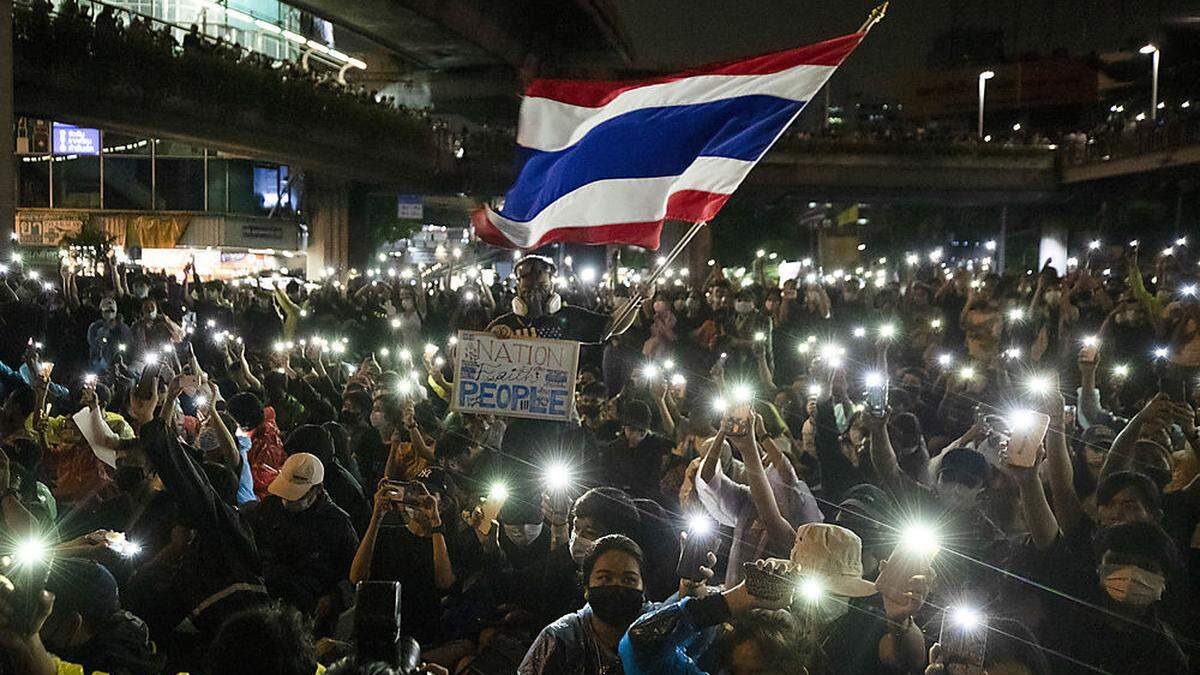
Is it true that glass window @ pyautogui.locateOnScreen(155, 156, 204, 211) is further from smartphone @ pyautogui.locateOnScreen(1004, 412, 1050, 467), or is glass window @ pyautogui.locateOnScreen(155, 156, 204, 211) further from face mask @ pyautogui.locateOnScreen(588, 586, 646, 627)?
face mask @ pyautogui.locateOnScreen(588, 586, 646, 627)

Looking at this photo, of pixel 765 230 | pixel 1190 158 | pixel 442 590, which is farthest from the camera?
pixel 765 230

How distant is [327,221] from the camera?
1425 inches

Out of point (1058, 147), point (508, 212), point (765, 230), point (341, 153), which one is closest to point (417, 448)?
point (508, 212)

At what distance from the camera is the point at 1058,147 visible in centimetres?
3838

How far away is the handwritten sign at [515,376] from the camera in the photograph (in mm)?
5922

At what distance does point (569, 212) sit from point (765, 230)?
145 feet

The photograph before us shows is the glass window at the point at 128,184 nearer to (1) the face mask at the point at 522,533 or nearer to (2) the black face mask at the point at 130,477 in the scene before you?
(2) the black face mask at the point at 130,477

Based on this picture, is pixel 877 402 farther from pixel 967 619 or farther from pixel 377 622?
pixel 377 622

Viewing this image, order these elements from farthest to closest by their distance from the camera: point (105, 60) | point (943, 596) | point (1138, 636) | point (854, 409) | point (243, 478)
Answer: point (105, 60) < point (854, 409) < point (243, 478) < point (943, 596) < point (1138, 636)

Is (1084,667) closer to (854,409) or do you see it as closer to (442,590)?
(442,590)

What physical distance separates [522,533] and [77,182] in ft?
119

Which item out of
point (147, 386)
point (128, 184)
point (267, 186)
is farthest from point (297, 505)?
point (128, 184)

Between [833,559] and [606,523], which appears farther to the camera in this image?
[606,523]

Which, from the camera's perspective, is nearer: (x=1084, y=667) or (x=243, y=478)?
(x=1084, y=667)
